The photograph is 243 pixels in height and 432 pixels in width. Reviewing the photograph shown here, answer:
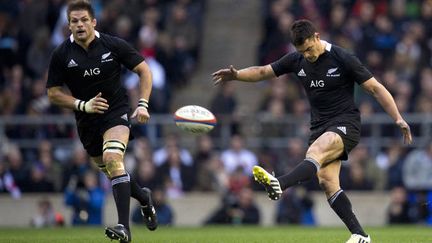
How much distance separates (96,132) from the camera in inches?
495

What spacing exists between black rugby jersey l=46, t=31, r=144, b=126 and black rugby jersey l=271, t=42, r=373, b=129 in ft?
6.16

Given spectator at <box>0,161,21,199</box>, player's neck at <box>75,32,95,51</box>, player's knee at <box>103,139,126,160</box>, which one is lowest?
spectator at <box>0,161,21,199</box>

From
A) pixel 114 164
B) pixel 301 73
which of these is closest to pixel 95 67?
pixel 114 164

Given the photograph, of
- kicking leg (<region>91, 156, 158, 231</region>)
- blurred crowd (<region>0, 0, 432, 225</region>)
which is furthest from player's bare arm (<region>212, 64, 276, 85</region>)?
blurred crowd (<region>0, 0, 432, 225</region>)

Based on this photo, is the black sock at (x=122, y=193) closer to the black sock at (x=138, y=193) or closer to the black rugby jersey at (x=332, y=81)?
the black sock at (x=138, y=193)

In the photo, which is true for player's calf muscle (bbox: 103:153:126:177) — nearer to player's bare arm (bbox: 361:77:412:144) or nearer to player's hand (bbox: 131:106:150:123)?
player's hand (bbox: 131:106:150:123)

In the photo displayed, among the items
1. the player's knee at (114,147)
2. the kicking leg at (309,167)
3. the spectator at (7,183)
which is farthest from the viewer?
the spectator at (7,183)

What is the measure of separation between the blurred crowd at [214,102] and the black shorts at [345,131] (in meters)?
7.77

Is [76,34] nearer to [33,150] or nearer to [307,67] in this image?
[307,67]

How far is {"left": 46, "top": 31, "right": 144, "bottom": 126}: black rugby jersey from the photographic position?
40.7ft

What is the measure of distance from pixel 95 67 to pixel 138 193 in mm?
1614

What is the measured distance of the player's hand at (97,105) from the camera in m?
12.0

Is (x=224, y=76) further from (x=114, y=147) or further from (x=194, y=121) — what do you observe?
(x=114, y=147)

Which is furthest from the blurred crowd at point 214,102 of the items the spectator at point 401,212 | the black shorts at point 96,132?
the black shorts at point 96,132
